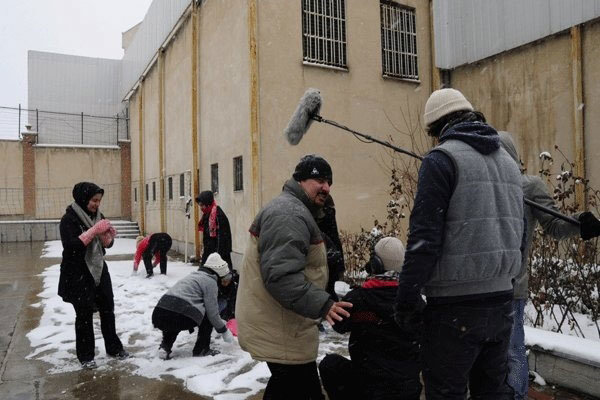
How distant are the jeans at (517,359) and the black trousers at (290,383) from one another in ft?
4.28

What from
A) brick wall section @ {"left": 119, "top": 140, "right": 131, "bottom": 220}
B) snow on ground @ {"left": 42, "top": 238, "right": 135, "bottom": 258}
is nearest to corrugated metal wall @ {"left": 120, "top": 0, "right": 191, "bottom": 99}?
brick wall section @ {"left": 119, "top": 140, "right": 131, "bottom": 220}

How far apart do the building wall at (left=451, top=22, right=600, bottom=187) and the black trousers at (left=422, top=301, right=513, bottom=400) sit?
7251 millimetres

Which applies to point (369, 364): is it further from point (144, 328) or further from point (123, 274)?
point (123, 274)

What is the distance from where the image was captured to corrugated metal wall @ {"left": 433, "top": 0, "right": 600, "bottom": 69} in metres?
8.41

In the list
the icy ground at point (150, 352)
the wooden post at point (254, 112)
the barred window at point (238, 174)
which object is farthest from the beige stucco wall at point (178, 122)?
the icy ground at point (150, 352)

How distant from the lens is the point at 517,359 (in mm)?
3021

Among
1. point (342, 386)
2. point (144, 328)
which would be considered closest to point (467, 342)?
point (342, 386)

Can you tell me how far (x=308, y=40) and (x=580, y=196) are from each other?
5578 mm

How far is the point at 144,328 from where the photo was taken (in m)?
5.95

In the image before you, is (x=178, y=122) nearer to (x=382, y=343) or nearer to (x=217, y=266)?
(x=217, y=266)

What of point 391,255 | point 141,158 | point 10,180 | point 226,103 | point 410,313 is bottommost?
point 410,313

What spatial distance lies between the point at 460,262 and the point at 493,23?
9241 millimetres

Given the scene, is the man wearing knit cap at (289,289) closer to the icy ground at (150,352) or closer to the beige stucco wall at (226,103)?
the icy ground at (150,352)

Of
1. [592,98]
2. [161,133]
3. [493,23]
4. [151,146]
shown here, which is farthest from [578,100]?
[151,146]
